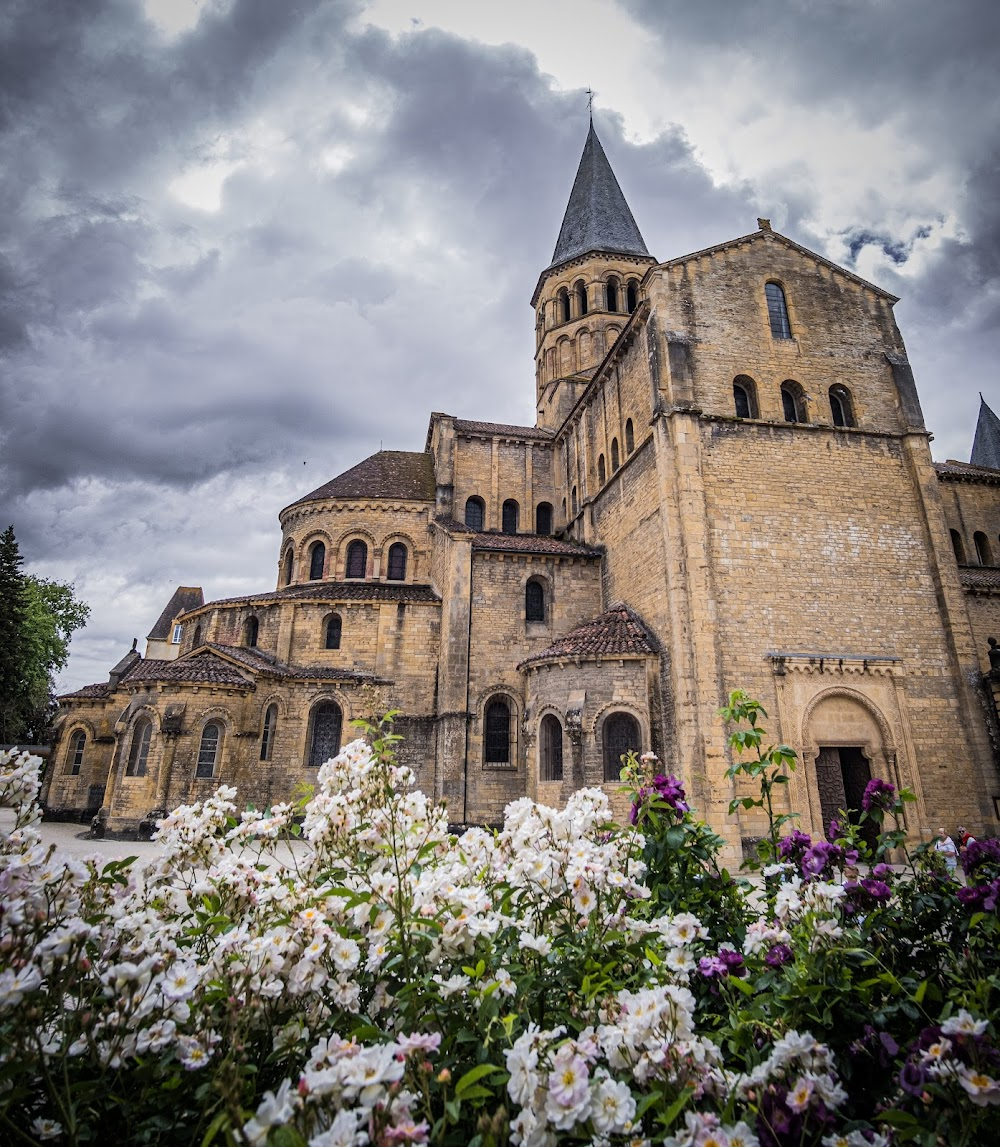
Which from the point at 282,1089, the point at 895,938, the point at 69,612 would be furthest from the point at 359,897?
the point at 69,612

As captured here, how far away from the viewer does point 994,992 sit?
285 centimetres

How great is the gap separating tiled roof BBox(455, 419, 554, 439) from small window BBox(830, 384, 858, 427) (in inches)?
487

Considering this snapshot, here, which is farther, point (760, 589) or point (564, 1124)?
point (760, 589)

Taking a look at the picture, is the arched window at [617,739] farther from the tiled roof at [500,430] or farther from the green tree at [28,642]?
the green tree at [28,642]

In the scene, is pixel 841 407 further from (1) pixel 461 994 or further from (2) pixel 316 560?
Result: (1) pixel 461 994

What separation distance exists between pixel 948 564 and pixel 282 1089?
21231mm

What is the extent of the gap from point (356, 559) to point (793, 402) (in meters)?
18.0

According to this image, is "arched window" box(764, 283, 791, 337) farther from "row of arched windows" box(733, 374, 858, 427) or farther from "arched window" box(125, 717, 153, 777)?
"arched window" box(125, 717, 153, 777)

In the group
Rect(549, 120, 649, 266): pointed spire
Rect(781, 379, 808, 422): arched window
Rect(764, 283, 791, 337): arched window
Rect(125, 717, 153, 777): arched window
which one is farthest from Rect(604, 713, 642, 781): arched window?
Rect(549, 120, 649, 266): pointed spire

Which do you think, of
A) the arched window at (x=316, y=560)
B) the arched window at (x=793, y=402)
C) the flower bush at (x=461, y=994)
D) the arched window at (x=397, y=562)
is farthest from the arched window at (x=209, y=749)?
the arched window at (x=793, y=402)

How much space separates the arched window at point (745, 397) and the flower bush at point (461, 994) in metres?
17.5

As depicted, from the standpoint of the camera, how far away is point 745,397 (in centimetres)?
1942

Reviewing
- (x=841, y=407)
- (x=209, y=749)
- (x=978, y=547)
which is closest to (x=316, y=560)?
(x=209, y=749)

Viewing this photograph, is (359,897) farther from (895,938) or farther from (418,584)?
(418,584)
